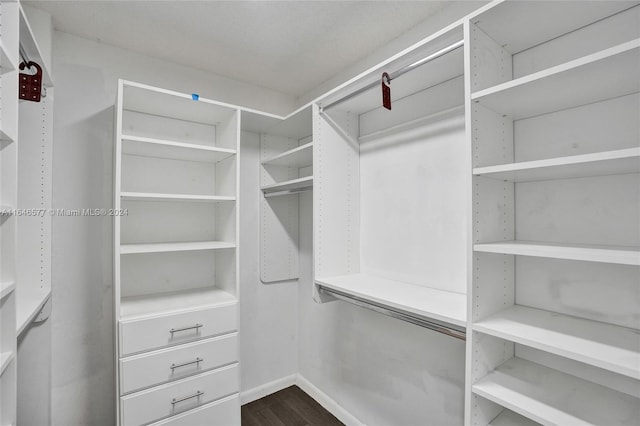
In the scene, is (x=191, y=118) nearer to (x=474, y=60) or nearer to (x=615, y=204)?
(x=474, y=60)

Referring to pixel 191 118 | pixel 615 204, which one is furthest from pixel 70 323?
pixel 615 204

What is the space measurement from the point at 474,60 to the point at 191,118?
1.84m

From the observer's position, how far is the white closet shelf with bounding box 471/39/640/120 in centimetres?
84

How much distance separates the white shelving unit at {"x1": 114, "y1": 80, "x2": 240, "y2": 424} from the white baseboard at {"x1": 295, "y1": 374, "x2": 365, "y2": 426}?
0.78m

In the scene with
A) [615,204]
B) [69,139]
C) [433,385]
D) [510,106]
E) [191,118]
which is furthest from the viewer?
[191,118]

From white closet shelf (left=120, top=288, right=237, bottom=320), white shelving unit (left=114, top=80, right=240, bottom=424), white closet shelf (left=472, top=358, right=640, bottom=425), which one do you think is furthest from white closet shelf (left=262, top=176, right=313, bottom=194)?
white closet shelf (left=472, top=358, right=640, bottom=425)

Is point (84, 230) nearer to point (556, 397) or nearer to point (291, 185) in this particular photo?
point (291, 185)

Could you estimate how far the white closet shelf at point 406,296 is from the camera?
1233 millimetres

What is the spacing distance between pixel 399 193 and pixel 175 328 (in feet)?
4.95

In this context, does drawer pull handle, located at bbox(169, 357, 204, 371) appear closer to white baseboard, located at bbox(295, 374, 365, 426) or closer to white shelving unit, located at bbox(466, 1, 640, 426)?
white baseboard, located at bbox(295, 374, 365, 426)

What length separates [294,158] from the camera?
2.38 m

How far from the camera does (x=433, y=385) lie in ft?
5.48

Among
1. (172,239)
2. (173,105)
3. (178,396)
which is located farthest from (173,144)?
(178,396)

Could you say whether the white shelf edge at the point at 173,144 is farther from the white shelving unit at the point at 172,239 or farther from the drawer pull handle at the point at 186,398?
the drawer pull handle at the point at 186,398
